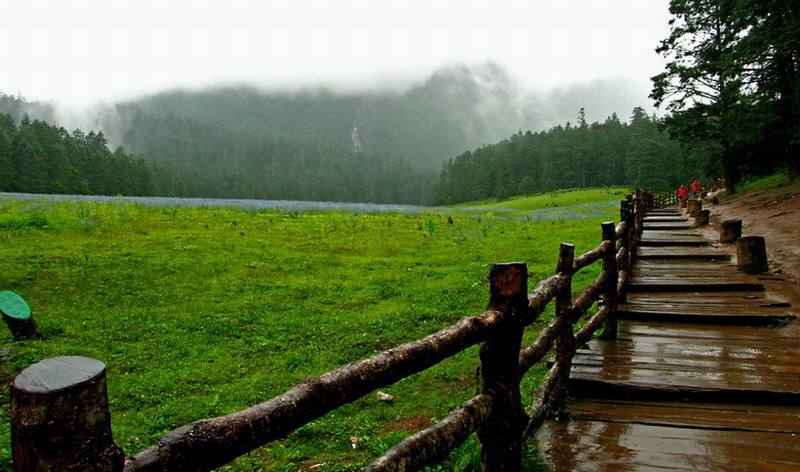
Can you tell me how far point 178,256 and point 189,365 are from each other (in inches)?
385

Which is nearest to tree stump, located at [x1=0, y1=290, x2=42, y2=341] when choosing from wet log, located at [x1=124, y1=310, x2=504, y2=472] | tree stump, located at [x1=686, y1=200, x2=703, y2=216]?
wet log, located at [x1=124, y1=310, x2=504, y2=472]

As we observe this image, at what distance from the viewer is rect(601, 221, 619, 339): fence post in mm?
7371

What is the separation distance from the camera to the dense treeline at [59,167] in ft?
233

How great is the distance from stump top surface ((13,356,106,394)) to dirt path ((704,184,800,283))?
1300 centimetres

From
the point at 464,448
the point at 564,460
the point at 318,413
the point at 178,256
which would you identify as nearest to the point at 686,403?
the point at 564,460

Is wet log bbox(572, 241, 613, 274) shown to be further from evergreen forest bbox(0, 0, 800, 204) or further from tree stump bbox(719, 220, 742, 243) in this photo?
evergreen forest bbox(0, 0, 800, 204)

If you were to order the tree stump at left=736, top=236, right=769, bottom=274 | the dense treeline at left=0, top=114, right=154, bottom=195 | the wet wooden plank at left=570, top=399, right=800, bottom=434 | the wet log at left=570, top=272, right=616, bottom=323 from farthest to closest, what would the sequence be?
the dense treeline at left=0, top=114, right=154, bottom=195 → the tree stump at left=736, top=236, right=769, bottom=274 → the wet log at left=570, top=272, right=616, bottom=323 → the wet wooden plank at left=570, top=399, right=800, bottom=434

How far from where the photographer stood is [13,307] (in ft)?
30.4

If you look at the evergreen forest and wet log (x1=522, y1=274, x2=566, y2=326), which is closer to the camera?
wet log (x1=522, y1=274, x2=566, y2=326)

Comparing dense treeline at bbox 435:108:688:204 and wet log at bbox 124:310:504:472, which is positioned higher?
dense treeline at bbox 435:108:688:204

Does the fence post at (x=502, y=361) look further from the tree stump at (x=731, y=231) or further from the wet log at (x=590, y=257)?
the tree stump at (x=731, y=231)

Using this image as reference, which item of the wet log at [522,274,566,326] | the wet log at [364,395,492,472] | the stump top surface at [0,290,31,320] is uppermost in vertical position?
the wet log at [522,274,566,326]

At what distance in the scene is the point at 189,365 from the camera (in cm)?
863

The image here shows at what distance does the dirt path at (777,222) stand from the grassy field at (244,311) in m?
5.43
